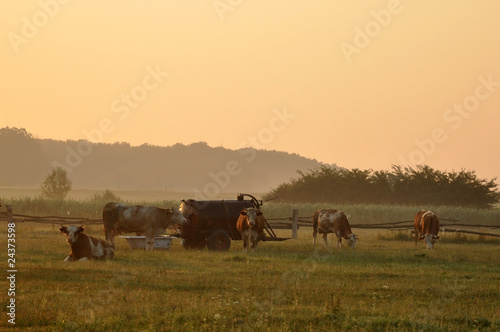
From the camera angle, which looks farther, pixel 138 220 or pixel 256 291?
pixel 138 220

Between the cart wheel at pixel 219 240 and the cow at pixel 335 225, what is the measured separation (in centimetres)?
586

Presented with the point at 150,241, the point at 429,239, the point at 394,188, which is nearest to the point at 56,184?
the point at 394,188

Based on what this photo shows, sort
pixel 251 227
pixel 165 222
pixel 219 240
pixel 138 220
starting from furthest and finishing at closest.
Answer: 1. pixel 165 222
2. pixel 138 220
3. pixel 219 240
4. pixel 251 227

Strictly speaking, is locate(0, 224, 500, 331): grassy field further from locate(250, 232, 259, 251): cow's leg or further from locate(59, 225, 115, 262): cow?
locate(250, 232, 259, 251): cow's leg

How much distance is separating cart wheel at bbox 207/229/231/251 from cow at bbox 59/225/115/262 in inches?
258

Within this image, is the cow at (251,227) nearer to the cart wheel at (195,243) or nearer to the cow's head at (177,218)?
the cart wheel at (195,243)

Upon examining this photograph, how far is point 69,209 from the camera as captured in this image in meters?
59.8

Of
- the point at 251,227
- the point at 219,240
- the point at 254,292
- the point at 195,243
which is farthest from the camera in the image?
the point at 195,243

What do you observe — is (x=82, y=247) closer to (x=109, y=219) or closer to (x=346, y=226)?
(x=109, y=219)

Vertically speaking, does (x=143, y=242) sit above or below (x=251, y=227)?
below

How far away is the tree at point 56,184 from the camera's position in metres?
104

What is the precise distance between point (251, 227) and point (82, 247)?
759 centimetres

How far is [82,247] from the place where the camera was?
2547cm

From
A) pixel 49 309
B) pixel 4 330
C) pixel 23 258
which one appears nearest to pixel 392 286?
pixel 49 309
